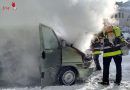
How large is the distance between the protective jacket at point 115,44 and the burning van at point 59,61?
71cm

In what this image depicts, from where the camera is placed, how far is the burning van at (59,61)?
9695 millimetres

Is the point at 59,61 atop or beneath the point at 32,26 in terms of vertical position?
beneath

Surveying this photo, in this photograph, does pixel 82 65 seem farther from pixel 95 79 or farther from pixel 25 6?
pixel 25 6

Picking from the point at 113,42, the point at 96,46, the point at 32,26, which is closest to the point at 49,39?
the point at 32,26

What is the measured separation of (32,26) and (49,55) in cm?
110

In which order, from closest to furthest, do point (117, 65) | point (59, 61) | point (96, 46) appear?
1. point (59, 61)
2. point (117, 65)
3. point (96, 46)

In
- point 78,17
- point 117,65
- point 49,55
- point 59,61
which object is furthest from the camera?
point 78,17

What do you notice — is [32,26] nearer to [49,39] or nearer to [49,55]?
[49,39]

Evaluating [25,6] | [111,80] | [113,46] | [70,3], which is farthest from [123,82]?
[25,6]

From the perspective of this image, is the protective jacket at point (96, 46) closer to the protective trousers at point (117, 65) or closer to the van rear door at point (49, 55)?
the protective trousers at point (117, 65)

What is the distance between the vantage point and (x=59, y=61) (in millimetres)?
10086

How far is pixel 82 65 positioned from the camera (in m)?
10.3

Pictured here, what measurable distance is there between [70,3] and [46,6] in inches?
27.0

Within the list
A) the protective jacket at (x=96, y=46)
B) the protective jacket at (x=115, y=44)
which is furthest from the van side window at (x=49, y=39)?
the protective jacket at (x=96, y=46)
